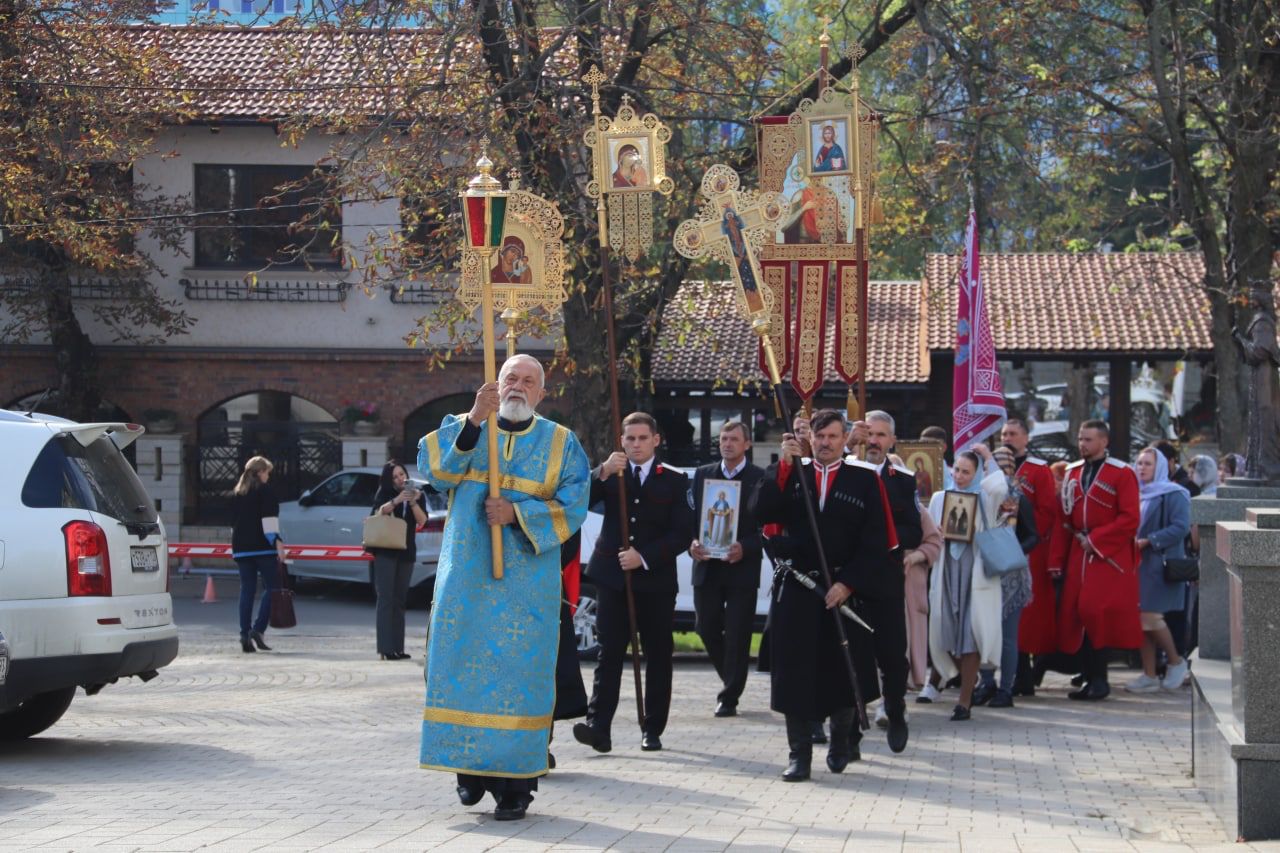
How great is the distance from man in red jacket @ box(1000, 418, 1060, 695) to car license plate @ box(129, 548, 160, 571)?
6.23 metres

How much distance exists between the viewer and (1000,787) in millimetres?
8688

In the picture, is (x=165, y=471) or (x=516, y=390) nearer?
(x=516, y=390)

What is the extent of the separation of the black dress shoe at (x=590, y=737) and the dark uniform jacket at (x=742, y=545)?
204 cm

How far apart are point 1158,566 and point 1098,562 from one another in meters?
0.92

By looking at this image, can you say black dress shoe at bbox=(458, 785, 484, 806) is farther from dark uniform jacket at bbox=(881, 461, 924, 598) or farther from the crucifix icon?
the crucifix icon

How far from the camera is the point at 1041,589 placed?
42.5 ft

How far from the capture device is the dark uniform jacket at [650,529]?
9.97 meters

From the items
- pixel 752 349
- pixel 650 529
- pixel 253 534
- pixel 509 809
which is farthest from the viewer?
pixel 752 349

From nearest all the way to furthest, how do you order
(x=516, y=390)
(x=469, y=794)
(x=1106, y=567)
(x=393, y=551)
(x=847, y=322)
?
1. (x=469, y=794)
2. (x=516, y=390)
3. (x=847, y=322)
4. (x=1106, y=567)
5. (x=393, y=551)

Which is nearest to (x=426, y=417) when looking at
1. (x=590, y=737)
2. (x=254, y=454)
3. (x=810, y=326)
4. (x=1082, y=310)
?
(x=254, y=454)

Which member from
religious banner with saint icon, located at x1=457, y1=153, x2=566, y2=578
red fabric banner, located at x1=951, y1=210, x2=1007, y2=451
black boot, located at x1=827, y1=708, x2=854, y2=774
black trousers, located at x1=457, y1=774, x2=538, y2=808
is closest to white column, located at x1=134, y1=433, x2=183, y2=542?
red fabric banner, located at x1=951, y1=210, x2=1007, y2=451

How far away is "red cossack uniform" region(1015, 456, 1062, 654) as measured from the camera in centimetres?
1287

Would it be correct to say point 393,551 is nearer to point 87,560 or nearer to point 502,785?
point 87,560

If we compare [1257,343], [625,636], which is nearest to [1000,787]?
[625,636]
